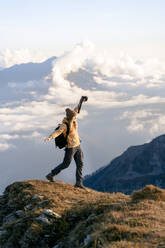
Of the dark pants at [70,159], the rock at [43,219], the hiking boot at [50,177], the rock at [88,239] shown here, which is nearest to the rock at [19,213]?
the rock at [43,219]

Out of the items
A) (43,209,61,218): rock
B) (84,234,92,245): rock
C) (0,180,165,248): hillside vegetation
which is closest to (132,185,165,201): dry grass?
(0,180,165,248): hillside vegetation

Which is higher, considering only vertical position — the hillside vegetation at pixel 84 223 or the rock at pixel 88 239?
the hillside vegetation at pixel 84 223

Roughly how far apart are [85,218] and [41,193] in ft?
14.0

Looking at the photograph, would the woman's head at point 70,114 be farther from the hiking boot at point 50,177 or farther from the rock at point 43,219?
the rock at point 43,219

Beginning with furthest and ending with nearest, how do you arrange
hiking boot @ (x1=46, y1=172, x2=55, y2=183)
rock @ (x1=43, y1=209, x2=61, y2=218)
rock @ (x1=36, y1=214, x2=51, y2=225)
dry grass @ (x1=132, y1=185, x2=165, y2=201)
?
hiking boot @ (x1=46, y1=172, x2=55, y2=183) → dry grass @ (x1=132, y1=185, x2=165, y2=201) → rock @ (x1=43, y1=209, x2=61, y2=218) → rock @ (x1=36, y1=214, x2=51, y2=225)

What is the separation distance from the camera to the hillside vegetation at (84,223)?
7020 mm

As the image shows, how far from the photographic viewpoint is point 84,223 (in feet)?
28.6

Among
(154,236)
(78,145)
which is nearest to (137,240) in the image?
(154,236)

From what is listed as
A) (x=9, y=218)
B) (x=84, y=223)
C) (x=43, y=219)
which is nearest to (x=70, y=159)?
(x=9, y=218)

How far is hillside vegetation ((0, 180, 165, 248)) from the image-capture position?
276 inches

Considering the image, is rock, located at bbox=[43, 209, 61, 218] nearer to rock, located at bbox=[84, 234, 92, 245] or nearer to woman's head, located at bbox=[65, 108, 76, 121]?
rock, located at bbox=[84, 234, 92, 245]

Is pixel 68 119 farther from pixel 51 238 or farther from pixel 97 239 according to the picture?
pixel 97 239

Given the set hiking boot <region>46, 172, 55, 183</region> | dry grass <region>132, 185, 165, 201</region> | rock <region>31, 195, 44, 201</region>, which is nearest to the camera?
dry grass <region>132, 185, 165, 201</region>

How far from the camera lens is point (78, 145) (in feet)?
50.9
